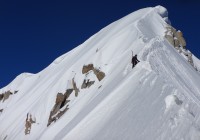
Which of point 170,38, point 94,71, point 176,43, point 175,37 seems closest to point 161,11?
point 175,37

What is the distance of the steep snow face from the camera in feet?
58.8

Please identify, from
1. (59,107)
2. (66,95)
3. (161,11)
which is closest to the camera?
(59,107)

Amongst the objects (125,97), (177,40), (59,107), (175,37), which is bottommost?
(125,97)

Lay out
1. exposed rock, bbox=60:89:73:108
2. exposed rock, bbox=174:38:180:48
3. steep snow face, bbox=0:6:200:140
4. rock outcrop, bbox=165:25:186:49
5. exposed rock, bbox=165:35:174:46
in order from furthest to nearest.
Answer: exposed rock, bbox=174:38:180:48
rock outcrop, bbox=165:25:186:49
exposed rock, bbox=165:35:174:46
exposed rock, bbox=60:89:73:108
steep snow face, bbox=0:6:200:140

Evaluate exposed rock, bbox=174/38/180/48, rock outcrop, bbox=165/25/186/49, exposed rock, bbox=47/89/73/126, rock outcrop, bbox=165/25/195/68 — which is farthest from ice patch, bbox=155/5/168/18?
exposed rock, bbox=47/89/73/126

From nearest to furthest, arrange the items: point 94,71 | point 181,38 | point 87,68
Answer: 1. point 94,71
2. point 87,68
3. point 181,38

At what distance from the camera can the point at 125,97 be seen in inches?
826

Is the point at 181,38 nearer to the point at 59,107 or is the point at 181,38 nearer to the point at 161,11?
the point at 161,11

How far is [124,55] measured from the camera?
30016mm

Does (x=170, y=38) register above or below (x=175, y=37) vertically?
below

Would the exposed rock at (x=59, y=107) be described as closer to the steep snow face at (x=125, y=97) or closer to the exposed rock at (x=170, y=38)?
the steep snow face at (x=125, y=97)

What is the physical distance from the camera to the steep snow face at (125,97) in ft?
58.8

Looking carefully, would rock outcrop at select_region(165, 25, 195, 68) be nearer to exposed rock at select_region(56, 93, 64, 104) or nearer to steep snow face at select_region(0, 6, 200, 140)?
steep snow face at select_region(0, 6, 200, 140)

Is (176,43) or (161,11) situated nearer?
(176,43)
